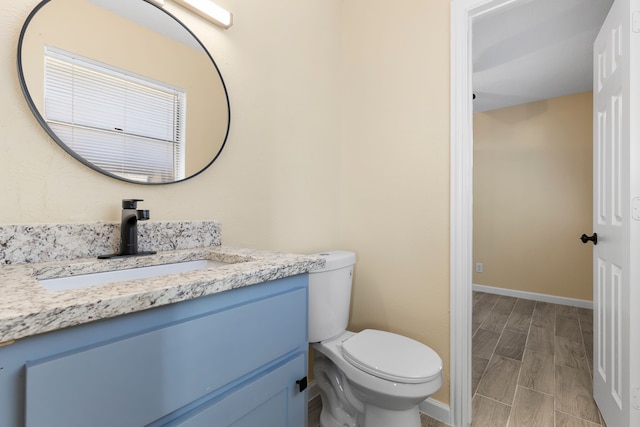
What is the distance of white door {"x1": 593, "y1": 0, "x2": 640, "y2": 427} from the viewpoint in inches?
46.9

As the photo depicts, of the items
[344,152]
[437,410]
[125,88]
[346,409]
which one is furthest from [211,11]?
[437,410]

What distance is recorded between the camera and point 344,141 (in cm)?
194

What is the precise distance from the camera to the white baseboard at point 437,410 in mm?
1513

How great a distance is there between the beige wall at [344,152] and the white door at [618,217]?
0.68 metres

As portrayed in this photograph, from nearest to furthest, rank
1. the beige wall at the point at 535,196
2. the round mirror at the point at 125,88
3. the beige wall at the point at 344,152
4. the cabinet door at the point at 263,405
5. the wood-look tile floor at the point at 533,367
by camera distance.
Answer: the cabinet door at the point at 263,405 < the round mirror at the point at 125,88 < the beige wall at the point at 344,152 < the wood-look tile floor at the point at 533,367 < the beige wall at the point at 535,196

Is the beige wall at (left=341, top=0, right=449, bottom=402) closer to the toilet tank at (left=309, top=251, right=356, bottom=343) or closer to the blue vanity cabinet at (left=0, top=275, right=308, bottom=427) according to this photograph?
the toilet tank at (left=309, top=251, right=356, bottom=343)

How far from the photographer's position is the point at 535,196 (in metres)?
3.48

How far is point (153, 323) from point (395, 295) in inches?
55.4

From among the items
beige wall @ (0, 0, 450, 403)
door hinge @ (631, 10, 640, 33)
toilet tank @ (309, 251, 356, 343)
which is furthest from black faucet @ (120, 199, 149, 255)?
door hinge @ (631, 10, 640, 33)

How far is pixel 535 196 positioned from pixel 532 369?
2.19 metres

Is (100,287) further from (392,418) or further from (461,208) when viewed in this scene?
(461,208)

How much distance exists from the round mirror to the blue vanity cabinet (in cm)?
63

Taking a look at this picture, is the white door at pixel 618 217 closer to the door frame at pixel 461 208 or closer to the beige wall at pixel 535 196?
the door frame at pixel 461 208

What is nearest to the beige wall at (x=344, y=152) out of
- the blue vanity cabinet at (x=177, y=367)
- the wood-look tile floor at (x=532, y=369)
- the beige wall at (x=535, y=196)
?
the wood-look tile floor at (x=532, y=369)
